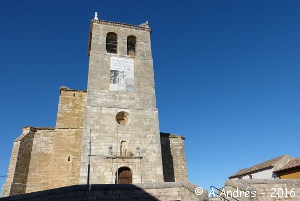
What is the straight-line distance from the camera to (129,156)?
40.2 feet

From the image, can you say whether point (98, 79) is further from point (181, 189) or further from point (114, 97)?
point (181, 189)

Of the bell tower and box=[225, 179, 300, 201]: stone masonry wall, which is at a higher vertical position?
the bell tower

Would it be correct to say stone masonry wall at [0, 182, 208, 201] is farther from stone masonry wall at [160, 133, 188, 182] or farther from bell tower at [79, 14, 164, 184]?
stone masonry wall at [160, 133, 188, 182]

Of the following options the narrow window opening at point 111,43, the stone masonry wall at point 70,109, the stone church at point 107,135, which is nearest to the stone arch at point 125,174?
the stone church at point 107,135

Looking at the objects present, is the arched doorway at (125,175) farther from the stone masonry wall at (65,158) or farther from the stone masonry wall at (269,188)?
the stone masonry wall at (269,188)

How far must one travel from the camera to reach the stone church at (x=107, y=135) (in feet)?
39.7

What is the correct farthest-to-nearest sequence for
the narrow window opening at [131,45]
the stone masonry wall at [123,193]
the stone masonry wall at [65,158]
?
the narrow window opening at [131,45], the stone masonry wall at [65,158], the stone masonry wall at [123,193]

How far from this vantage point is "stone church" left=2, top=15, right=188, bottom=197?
1209 centimetres

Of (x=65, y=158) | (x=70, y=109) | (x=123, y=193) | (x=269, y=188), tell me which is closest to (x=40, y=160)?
(x=65, y=158)

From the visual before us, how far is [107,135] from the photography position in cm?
1263

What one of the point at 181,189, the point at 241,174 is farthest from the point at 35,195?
the point at 241,174

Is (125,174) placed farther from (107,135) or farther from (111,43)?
(111,43)

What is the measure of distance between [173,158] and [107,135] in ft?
16.9

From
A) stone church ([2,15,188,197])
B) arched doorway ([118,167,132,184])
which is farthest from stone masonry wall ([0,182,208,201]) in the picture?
arched doorway ([118,167,132,184])
